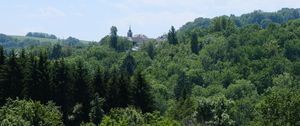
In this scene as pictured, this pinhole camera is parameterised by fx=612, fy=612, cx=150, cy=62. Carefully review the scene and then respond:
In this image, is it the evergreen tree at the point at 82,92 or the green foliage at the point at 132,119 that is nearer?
the green foliage at the point at 132,119

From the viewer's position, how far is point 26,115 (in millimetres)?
55156

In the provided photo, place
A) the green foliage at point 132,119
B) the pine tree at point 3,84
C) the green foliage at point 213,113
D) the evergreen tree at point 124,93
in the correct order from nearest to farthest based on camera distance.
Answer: the green foliage at point 132,119
the pine tree at point 3,84
the evergreen tree at point 124,93
the green foliage at point 213,113

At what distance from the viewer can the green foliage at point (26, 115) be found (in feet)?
173

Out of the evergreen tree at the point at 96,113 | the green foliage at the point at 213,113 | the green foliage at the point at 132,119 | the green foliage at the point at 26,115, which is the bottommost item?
the green foliage at the point at 213,113

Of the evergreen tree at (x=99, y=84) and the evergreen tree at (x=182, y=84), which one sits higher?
the evergreen tree at (x=99, y=84)

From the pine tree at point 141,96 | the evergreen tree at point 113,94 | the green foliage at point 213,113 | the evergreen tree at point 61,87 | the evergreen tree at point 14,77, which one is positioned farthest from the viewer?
the green foliage at point 213,113

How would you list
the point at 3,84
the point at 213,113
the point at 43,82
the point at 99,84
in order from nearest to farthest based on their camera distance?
1. the point at 3,84
2. the point at 43,82
3. the point at 99,84
4. the point at 213,113

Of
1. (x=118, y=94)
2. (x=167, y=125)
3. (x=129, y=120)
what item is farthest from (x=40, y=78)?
(x=167, y=125)

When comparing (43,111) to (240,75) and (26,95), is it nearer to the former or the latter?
(26,95)

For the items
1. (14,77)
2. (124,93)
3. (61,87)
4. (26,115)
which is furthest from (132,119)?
(14,77)

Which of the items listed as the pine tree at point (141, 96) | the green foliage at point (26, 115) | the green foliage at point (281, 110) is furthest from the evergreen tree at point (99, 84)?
the green foliage at point (281, 110)

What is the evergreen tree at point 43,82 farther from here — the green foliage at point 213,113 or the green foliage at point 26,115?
the green foliage at point 213,113

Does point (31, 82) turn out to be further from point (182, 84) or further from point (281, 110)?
point (182, 84)

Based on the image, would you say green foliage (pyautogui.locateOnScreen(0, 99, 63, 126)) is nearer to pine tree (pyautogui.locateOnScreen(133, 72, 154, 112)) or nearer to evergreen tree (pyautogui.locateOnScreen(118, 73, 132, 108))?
evergreen tree (pyautogui.locateOnScreen(118, 73, 132, 108))
